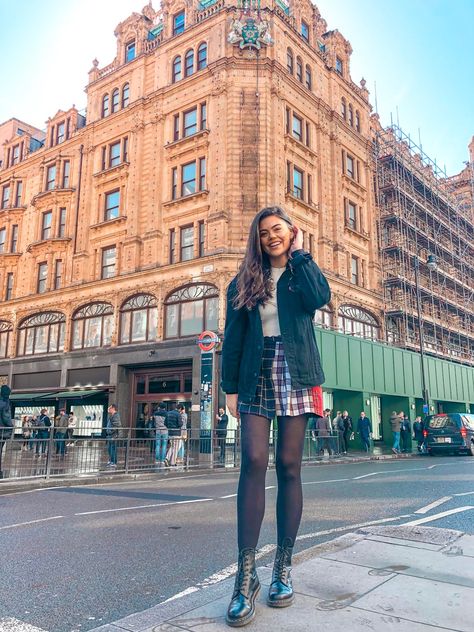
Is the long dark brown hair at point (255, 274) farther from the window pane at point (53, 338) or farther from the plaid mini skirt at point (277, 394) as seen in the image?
the window pane at point (53, 338)

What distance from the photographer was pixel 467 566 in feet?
10.7

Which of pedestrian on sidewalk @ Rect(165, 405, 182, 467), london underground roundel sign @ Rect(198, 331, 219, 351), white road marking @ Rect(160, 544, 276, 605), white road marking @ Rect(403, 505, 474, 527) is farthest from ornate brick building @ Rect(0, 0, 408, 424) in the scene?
white road marking @ Rect(160, 544, 276, 605)

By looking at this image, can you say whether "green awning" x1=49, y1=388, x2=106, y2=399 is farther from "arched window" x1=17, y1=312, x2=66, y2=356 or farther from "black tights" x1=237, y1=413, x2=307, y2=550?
"black tights" x1=237, y1=413, x2=307, y2=550

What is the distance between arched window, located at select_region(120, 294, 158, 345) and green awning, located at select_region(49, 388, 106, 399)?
278 centimetres

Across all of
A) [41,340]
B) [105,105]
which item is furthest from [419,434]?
[105,105]

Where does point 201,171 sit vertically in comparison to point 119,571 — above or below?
above

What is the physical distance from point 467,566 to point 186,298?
2246 cm

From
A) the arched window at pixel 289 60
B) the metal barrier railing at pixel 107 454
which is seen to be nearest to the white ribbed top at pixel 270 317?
the metal barrier railing at pixel 107 454

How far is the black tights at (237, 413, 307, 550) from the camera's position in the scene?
2.78 meters

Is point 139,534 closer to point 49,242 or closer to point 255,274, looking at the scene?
point 255,274

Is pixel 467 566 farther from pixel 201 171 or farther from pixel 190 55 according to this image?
pixel 190 55

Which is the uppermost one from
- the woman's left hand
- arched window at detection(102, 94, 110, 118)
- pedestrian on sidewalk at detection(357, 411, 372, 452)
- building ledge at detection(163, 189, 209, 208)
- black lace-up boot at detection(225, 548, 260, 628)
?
arched window at detection(102, 94, 110, 118)

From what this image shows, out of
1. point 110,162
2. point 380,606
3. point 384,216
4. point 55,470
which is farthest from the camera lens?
point 384,216

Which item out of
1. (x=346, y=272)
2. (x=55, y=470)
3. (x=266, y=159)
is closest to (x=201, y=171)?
(x=266, y=159)
